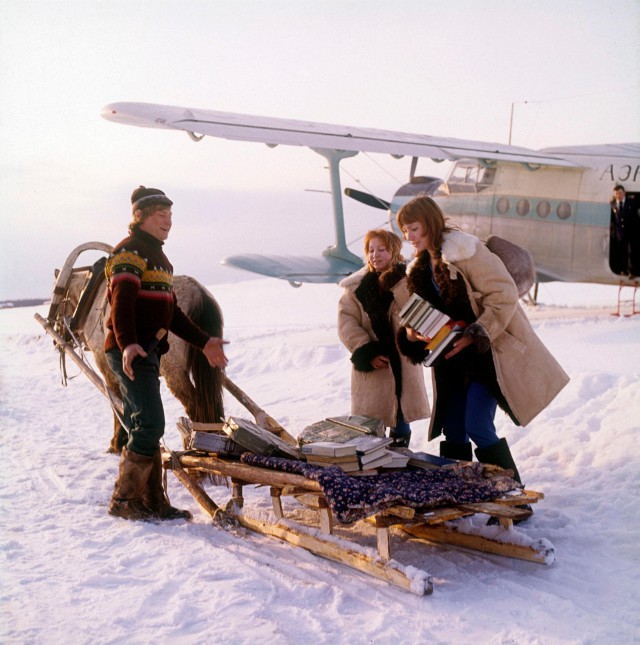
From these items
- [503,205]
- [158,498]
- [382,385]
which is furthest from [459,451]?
[503,205]

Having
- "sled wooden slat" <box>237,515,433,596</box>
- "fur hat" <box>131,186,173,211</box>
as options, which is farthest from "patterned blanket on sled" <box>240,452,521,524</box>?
"fur hat" <box>131,186,173,211</box>

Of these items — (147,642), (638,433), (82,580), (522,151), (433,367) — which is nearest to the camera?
(147,642)

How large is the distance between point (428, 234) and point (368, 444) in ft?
4.20

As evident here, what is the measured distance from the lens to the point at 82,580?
3828 millimetres

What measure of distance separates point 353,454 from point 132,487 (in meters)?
1.58

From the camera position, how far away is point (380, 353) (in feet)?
17.1

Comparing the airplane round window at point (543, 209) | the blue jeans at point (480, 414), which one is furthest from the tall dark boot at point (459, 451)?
the airplane round window at point (543, 209)

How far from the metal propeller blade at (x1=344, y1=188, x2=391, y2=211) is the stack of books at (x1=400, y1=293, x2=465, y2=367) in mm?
11898

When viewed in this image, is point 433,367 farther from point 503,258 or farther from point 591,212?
point 591,212

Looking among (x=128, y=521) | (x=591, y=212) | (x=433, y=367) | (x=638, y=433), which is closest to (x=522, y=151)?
(x=591, y=212)

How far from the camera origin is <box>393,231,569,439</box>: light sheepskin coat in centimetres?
446

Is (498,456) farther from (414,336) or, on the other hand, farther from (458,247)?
(458,247)

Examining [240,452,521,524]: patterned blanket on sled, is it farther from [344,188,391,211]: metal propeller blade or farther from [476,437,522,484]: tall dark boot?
[344,188,391,211]: metal propeller blade

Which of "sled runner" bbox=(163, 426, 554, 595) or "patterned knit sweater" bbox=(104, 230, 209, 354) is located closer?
"sled runner" bbox=(163, 426, 554, 595)
